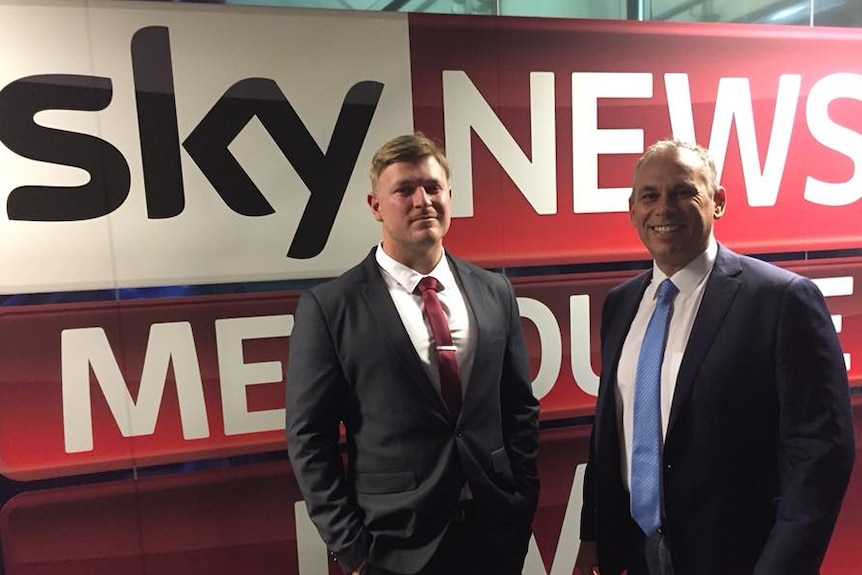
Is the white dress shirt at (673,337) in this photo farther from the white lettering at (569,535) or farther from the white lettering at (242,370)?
the white lettering at (242,370)

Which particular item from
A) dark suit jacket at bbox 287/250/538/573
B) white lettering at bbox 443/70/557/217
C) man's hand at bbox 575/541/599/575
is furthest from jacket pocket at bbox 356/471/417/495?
white lettering at bbox 443/70/557/217

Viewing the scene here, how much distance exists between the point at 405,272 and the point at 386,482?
53cm

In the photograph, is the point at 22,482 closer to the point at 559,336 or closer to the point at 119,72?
the point at 119,72

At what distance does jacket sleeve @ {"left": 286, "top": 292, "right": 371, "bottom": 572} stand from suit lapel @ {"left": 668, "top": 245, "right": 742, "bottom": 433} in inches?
31.5

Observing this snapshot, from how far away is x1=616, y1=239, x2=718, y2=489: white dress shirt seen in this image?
149cm

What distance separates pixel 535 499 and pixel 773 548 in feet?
1.94

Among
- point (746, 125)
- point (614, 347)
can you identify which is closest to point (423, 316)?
point (614, 347)

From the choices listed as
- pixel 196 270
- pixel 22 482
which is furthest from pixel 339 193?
pixel 22 482

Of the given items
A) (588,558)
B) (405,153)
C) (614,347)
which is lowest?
(588,558)

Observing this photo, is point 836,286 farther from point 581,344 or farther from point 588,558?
point 588,558

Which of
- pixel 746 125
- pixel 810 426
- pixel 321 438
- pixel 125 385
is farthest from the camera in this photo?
pixel 746 125

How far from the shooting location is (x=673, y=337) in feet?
4.96

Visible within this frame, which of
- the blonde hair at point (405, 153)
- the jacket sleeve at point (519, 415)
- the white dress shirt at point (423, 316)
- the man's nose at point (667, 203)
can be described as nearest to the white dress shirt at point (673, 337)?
the man's nose at point (667, 203)

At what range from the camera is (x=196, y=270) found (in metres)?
2.01
